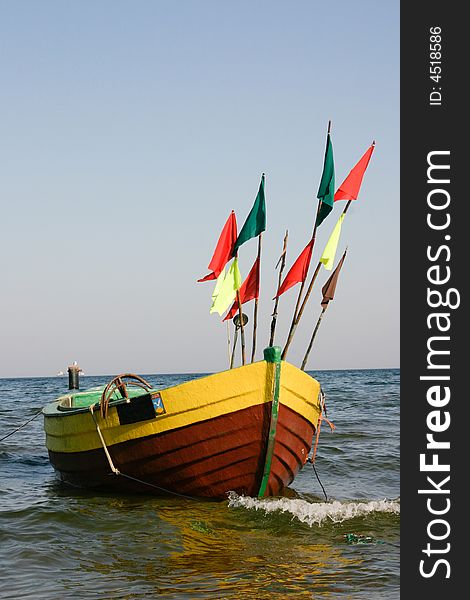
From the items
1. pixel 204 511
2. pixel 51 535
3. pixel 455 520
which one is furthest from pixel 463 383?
pixel 51 535

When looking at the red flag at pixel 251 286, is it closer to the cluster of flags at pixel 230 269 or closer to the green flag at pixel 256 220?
the cluster of flags at pixel 230 269

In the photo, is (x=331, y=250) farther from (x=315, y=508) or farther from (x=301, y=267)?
(x=315, y=508)

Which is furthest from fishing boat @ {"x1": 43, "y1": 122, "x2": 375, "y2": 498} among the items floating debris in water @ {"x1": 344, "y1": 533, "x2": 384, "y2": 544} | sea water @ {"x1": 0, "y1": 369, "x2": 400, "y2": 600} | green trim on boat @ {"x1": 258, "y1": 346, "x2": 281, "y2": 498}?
floating debris in water @ {"x1": 344, "y1": 533, "x2": 384, "y2": 544}

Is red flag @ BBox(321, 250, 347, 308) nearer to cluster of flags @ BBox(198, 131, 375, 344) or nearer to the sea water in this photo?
cluster of flags @ BBox(198, 131, 375, 344)

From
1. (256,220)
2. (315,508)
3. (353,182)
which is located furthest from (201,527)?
(353,182)

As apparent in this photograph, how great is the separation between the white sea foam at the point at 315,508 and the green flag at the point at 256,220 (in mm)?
3264

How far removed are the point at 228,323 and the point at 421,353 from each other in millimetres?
4472

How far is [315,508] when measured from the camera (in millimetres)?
9016

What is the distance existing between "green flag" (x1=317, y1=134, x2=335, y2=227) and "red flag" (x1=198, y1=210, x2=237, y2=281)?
1260 mm

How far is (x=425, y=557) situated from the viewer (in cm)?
553

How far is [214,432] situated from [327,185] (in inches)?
128

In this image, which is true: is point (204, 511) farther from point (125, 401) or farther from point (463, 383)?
point (463, 383)

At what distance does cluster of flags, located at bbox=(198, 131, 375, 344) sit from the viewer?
29.9 ft

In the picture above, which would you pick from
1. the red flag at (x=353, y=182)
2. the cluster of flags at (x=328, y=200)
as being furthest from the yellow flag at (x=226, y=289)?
the red flag at (x=353, y=182)
